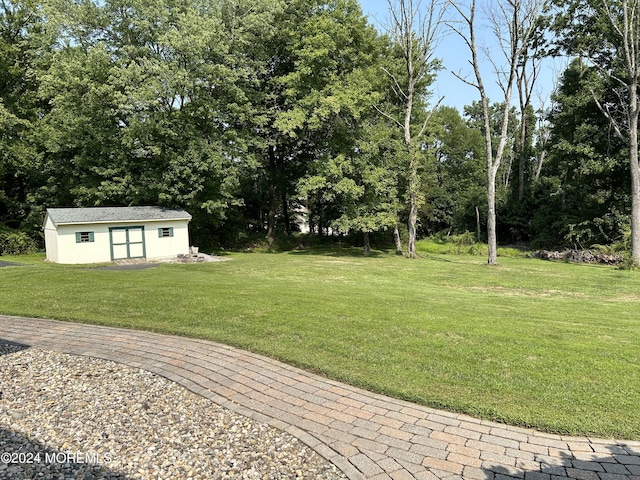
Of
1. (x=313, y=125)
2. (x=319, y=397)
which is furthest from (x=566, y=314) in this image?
(x=313, y=125)

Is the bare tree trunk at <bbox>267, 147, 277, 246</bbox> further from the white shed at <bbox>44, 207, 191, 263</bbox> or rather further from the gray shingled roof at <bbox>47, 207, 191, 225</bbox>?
the white shed at <bbox>44, 207, 191, 263</bbox>

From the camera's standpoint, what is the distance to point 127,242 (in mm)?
21219

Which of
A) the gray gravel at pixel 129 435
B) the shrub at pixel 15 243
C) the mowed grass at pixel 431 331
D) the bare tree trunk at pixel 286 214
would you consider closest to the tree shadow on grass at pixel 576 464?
the mowed grass at pixel 431 331

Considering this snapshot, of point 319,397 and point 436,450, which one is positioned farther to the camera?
point 319,397

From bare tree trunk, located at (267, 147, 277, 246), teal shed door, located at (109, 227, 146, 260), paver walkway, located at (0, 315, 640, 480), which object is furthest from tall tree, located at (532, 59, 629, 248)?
paver walkway, located at (0, 315, 640, 480)

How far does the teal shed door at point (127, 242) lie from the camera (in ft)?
68.4

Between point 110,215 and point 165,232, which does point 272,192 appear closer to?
point 165,232

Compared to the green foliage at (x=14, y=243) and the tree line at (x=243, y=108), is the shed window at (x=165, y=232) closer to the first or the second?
the tree line at (x=243, y=108)

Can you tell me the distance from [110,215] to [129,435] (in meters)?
19.6

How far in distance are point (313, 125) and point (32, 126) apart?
16908mm

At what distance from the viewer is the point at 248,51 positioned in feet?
86.7

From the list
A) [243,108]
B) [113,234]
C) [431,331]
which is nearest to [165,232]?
[113,234]

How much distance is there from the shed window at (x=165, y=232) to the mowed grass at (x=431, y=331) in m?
8.95

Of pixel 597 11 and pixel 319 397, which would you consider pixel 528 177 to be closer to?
pixel 597 11
